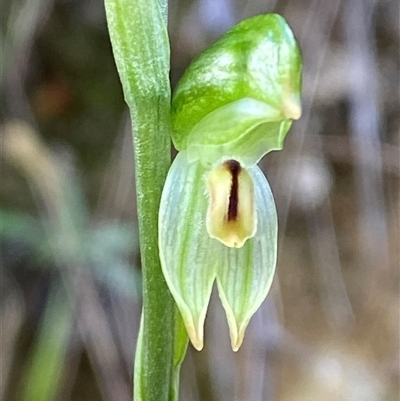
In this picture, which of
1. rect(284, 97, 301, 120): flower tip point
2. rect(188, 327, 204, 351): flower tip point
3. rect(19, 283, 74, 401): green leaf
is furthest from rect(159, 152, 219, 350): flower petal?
rect(19, 283, 74, 401): green leaf

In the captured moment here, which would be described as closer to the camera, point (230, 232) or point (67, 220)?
point (230, 232)

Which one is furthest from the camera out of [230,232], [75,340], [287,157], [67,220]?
[287,157]

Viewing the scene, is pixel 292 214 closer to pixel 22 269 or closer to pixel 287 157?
pixel 287 157

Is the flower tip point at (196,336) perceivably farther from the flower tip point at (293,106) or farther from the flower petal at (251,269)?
the flower tip point at (293,106)

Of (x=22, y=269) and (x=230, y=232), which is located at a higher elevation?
(x=22, y=269)

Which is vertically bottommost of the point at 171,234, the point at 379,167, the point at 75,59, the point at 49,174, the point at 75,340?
the point at 171,234

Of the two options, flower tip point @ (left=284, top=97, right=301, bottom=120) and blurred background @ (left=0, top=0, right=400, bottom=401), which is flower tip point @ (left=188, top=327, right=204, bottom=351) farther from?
blurred background @ (left=0, top=0, right=400, bottom=401)

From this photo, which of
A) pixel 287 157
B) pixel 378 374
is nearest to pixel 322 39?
pixel 287 157

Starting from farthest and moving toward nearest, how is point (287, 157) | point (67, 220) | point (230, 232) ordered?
point (287, 157) < point (67, 220) < point (230, 232)
